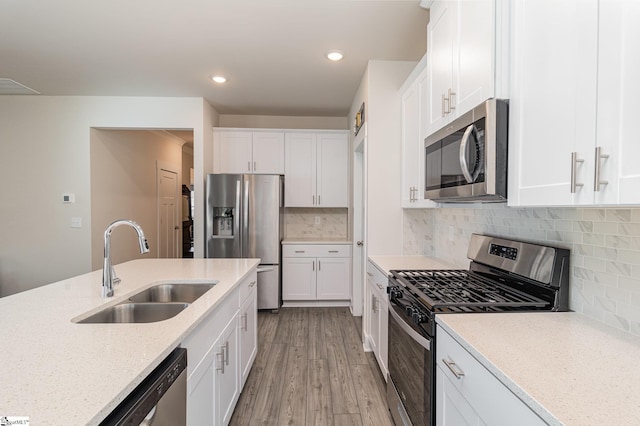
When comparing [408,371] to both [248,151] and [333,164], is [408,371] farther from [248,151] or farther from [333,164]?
[248,151]

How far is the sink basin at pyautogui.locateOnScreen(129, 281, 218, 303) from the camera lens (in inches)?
72.5

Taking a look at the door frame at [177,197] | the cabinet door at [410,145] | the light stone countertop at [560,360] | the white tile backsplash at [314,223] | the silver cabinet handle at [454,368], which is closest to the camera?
the light stone countertop at [560,360]

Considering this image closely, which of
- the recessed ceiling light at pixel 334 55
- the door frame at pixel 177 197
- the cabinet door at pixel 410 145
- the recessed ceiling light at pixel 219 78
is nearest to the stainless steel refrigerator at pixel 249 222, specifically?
the recessed ceiling light at pixel 219 78

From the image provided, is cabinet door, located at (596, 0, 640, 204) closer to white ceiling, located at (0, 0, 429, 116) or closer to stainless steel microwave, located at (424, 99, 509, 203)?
stainless steel microwave, located at (424, 99, 509, 203)

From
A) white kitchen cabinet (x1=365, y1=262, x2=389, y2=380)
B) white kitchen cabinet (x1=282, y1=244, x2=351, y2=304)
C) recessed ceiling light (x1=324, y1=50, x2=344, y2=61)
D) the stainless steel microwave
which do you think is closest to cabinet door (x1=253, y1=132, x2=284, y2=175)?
white kitchen cabinet (x1=282, y1=244, x2=351, y2=304)

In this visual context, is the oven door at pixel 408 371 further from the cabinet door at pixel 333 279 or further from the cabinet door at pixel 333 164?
the cabinet door at pixel 333 164

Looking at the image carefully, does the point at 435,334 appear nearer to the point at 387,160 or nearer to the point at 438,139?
the point at 438,139

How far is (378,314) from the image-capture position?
2352 millimetres

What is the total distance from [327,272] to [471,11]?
3.15m

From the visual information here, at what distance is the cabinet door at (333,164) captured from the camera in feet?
A: 13.8

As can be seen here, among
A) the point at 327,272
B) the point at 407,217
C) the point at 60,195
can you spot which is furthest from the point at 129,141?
the point at 407,217

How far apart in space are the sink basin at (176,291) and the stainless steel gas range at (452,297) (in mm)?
1116

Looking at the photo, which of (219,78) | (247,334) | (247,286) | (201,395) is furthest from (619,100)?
(219,78)

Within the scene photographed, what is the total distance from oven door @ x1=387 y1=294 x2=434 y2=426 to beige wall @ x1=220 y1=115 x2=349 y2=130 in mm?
3405
